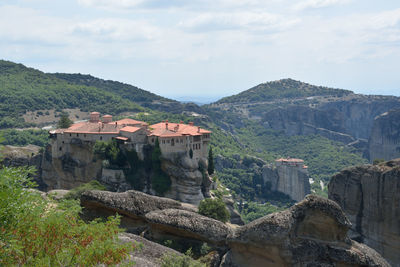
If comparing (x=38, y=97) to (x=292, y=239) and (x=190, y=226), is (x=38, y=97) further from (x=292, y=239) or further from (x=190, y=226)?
(x=292, y=239)

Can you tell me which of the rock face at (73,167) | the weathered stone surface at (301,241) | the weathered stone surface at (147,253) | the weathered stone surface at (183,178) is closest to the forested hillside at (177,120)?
the weathered stone surface at (183,178)

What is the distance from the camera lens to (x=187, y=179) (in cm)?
5959

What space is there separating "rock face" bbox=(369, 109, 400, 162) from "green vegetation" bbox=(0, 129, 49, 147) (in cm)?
12129

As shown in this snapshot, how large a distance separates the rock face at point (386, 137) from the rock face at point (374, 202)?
12353cm

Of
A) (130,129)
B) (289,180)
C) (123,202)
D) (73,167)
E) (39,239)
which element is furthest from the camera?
(289,180)

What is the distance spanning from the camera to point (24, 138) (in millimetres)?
105312

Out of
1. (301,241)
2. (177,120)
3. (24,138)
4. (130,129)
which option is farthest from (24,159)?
(177,120)

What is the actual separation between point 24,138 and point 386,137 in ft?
426

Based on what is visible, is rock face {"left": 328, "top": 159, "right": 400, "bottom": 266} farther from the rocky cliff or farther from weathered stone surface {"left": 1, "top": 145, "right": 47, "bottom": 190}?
the rocky cliff

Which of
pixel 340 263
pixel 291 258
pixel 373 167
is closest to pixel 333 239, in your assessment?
pixel 340 263

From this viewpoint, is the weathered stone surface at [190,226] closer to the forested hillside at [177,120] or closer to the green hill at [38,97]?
the forested hillside at [177,120]

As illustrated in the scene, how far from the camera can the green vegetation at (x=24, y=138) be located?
10338 cm

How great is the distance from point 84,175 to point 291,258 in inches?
1759

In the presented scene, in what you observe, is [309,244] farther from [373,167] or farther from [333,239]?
[373,167]
